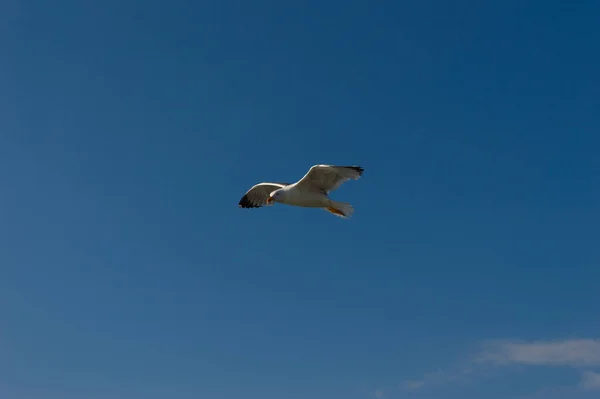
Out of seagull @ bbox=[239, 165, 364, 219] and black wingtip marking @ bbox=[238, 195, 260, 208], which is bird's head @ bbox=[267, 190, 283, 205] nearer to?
seagull @ bbox=[239, 165, 364, 219]

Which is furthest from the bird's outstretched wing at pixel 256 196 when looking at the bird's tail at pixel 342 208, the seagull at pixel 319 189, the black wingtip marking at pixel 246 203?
the bird's tail at pixel 342 208

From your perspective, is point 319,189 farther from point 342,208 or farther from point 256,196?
point 256,196

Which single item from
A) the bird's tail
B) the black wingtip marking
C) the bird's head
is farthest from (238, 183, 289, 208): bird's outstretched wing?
the bird's tail

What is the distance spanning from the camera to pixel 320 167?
21250 mm

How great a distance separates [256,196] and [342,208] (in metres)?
4.70

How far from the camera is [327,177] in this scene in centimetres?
2178

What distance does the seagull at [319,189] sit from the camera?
21.3 m

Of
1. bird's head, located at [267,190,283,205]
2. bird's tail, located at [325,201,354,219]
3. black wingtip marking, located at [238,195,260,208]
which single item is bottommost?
bird's tail, located at [325,201,354,219]

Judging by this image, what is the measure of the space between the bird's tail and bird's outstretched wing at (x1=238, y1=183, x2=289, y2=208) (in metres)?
3.45

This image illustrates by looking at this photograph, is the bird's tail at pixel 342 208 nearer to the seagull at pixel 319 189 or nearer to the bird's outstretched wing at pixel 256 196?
the seagull at pixel 319 189

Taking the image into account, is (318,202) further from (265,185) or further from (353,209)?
(265,185)

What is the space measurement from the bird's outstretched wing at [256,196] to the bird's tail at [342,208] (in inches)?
136

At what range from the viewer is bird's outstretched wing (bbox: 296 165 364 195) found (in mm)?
21109

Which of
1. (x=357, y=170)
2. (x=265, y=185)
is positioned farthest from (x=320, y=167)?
(x=265, y=185)
